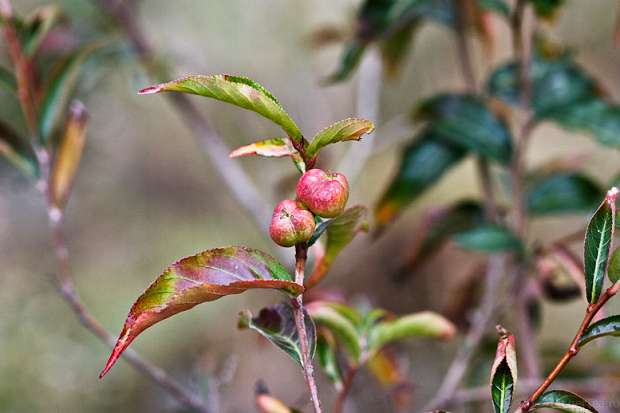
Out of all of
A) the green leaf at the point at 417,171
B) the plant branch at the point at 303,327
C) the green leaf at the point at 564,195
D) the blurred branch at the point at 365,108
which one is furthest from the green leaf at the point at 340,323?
the blurred branch at the point at 365,108

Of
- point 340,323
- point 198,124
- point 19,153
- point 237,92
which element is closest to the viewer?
point 237,92

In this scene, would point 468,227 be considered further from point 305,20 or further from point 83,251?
point 83,251

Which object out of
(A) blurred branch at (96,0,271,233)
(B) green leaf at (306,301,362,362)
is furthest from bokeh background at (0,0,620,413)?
(B) green leaf at (306,301,362,362)

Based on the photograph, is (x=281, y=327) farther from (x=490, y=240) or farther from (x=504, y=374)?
(x=490, y=240)

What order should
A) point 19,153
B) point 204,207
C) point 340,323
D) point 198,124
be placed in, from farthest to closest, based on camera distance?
point 204,207, point 198,124, point 19,153, point 340,323

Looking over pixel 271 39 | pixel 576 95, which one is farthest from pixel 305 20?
pixel 576 95

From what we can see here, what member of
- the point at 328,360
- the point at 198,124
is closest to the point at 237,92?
the point at 328,360
